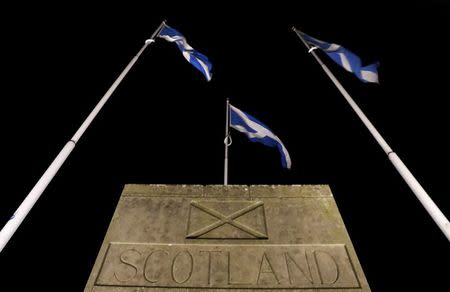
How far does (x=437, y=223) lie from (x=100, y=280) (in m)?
4.41

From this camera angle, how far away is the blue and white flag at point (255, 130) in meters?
6.97

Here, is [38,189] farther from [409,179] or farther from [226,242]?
[409,179]

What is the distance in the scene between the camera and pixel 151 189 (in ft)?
17.6

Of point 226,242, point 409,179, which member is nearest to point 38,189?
point 226,242

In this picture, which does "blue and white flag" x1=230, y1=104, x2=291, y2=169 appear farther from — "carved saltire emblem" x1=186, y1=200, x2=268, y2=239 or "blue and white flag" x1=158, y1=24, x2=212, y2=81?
"carved saltire emblem" x1=186, y1=200, x2=268, y2=239

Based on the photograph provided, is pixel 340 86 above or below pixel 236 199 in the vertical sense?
above

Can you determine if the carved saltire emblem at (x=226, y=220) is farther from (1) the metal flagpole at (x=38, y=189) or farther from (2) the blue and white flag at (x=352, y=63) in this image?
(2) the blue and white flag at (x=352, y=63)

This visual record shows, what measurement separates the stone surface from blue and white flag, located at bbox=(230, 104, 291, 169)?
1790mm

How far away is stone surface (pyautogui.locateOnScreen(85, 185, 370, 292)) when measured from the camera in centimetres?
405

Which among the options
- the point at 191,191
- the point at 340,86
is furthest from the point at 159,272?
the point at 340,86

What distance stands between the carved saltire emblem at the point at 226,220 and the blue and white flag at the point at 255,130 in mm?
2148

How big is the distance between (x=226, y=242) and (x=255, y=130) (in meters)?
3.10

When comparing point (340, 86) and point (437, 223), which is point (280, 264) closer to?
point (437, 223)

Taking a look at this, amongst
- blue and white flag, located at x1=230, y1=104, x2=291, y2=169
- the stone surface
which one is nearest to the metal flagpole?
the stone surface
